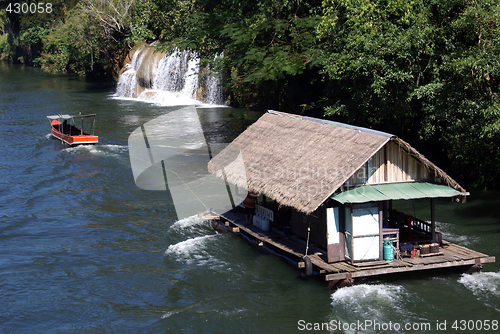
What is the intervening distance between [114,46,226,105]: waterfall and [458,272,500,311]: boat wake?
3269 centimetres

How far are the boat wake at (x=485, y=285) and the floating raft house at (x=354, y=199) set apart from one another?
344 millimetres

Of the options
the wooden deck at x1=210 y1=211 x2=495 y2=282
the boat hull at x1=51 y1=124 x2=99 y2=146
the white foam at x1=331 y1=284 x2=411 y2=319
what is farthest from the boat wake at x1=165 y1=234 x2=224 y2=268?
the boat hull at x1=51 y1=124 x2=99 y2=146

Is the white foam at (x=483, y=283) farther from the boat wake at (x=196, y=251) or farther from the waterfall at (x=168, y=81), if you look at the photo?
the waterfall at (x=168, y=81)

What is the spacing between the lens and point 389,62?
67.6 ft

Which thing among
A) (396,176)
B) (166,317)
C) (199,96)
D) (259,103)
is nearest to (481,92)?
(396,176)

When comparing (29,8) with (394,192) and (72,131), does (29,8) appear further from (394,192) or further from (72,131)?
(394,192)

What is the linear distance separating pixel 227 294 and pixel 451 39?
1325 centimetres

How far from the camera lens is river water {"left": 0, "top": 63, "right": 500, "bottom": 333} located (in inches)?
520

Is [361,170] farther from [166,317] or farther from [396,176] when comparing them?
[166,317]

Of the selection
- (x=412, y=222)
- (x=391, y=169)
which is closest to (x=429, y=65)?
(x=412, y=222)

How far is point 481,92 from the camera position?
63.1 ft

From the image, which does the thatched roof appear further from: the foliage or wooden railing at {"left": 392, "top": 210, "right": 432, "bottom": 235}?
the foliage

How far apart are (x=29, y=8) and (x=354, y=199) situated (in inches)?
3560

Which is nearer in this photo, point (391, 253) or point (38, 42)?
point (391, 253)
